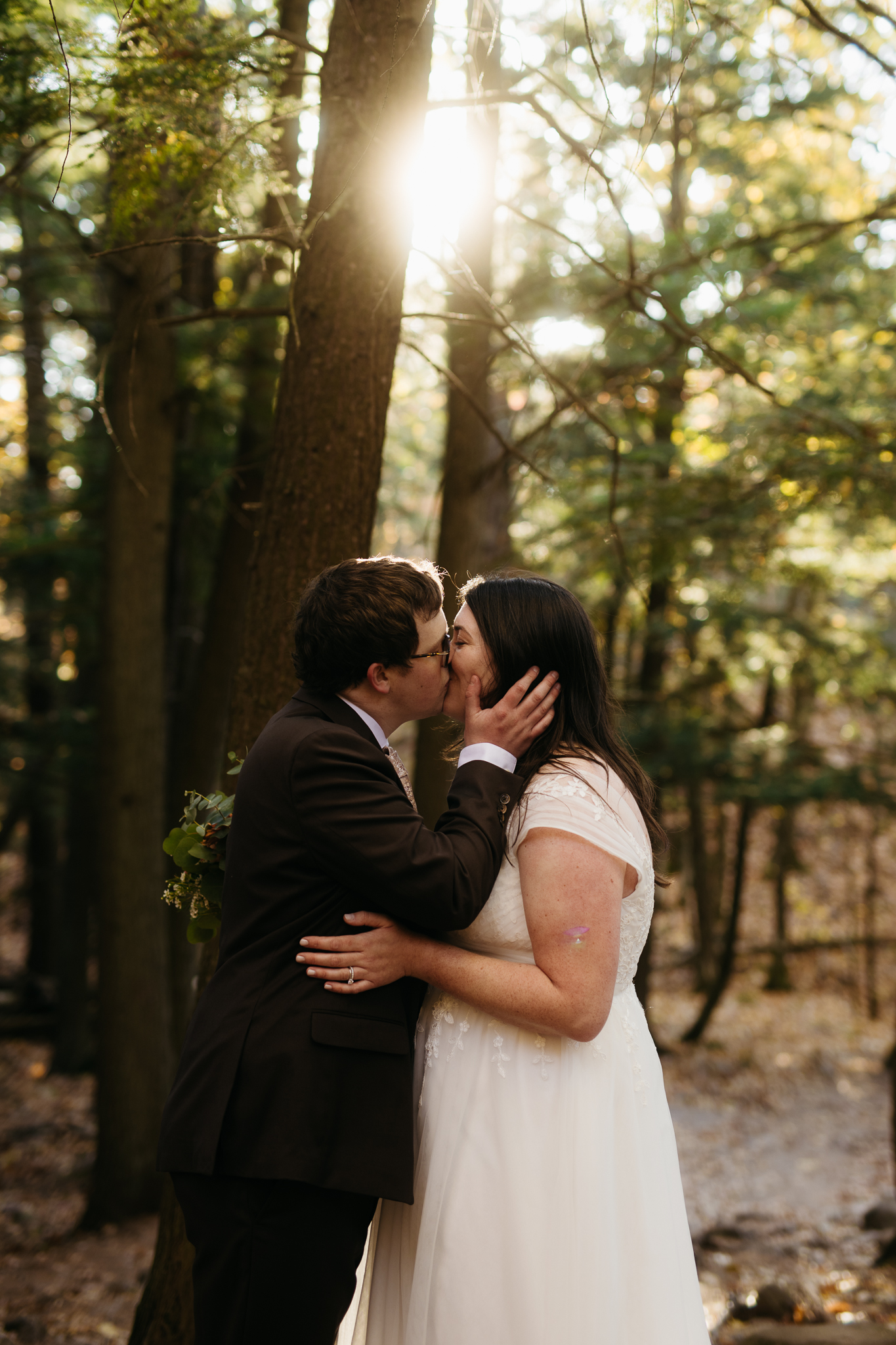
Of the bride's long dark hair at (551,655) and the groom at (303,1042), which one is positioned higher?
the bride's long dark hair at (551,655)

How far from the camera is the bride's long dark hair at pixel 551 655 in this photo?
254 cm

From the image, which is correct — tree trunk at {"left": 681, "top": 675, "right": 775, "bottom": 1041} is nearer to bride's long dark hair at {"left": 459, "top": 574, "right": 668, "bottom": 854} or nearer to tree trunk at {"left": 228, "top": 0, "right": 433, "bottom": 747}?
tree trunk at {"left": 228, "top": 0, "right": 433, "bottom": 747}

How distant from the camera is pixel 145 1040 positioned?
6836 mm

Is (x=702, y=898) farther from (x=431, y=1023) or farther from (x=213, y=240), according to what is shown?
(x=213, y=240)

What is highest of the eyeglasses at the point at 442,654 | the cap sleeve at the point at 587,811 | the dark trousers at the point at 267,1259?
the eyeglasses at the point at 442,654

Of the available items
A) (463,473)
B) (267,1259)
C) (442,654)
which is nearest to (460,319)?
(442,654)

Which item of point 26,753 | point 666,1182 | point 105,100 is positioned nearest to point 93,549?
point 26,753

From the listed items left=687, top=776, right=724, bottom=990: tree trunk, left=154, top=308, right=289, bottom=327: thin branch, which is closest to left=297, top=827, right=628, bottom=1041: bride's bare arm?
left=154, top=308, right=289, bottom=327: thin branch

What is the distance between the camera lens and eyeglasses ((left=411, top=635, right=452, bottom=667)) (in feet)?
8.19

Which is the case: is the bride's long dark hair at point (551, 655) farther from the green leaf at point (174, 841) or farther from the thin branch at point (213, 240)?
the thin branch at point (213, 240)

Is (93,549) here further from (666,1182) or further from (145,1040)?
(666,1182)

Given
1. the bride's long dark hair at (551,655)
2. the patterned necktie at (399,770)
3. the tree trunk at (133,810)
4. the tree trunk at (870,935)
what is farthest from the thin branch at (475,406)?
the tree trunk at (870,935)

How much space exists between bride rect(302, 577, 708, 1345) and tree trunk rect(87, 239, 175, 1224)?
4709 millimetres

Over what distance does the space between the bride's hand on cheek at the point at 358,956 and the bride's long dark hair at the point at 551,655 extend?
1.73 feet
